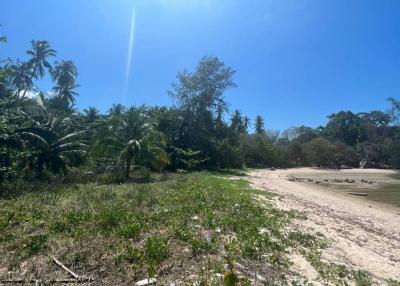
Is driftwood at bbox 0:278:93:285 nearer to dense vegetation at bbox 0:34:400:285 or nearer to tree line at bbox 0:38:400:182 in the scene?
dense vegetation at bbox 0:34:400:285

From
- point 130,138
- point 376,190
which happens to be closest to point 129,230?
point 130,138

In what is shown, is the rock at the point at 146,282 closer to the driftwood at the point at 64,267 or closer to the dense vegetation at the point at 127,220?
the dense vegetation at the point at 127,220

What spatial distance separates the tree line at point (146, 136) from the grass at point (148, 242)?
818cm

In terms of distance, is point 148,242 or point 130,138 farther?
point 130,138

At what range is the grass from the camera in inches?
221

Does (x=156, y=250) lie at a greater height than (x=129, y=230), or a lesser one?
lesser

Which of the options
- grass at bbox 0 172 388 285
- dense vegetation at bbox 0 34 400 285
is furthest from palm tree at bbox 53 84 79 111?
grass at bbox 0 172 388 285

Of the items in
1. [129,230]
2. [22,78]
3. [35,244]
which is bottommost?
[35,244]

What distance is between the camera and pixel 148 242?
639cm

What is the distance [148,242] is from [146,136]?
1517cm

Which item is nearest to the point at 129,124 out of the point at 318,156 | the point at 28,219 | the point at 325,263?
the point at 28,219

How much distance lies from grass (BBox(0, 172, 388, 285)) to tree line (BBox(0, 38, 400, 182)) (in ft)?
26.8

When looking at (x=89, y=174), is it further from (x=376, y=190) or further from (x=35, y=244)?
(x=376, y=190)

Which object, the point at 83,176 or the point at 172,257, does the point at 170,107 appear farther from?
the point at 172,257
